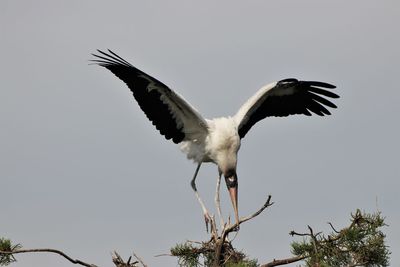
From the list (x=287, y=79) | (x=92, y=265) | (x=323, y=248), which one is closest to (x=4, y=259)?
(x=92, y=265)

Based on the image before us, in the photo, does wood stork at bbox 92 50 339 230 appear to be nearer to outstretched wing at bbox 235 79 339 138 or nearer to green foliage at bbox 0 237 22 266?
outstretched wing at bbox 235 79 339 138

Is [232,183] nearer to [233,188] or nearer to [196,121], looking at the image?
[233,188]

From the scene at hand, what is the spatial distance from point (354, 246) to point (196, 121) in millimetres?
3984

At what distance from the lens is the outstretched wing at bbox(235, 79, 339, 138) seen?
1188 cm

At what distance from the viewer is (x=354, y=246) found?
7.68m

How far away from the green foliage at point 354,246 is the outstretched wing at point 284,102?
404cm

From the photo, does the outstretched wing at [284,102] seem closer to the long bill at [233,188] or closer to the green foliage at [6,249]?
the long bill at [233,188]

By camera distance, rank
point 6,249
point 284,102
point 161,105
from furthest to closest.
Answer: point 284,102 < point 161,105 < point 6,249

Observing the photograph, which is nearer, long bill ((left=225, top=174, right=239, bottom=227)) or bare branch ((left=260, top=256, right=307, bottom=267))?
bare branch ((left=260, top=256, right=307, bottom=267))

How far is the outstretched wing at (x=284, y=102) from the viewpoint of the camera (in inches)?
468

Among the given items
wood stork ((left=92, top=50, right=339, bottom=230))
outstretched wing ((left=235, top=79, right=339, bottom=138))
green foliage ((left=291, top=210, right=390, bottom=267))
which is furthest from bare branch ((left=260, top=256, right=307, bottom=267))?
outstretched wing ((left=235, top=79, right=339, bottom=138))

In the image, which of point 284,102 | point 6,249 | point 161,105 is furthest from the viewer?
point 284,102

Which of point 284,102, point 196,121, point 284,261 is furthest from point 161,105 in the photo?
point 284,261

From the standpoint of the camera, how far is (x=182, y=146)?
11.6 metres
